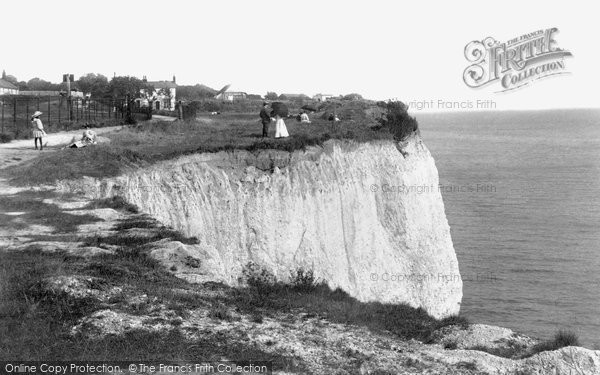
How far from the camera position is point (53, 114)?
1895 inches

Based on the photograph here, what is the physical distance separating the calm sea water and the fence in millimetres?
23381

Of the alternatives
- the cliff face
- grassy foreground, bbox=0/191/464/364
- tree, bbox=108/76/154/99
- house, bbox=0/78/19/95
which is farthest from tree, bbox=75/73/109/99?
grassy foreground, bbox=0/191/464/364

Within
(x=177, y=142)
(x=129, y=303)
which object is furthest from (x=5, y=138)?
(x=129, y=303)

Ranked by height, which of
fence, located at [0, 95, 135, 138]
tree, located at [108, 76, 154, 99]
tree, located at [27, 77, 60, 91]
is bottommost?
fence, located at [0, 95, 135, 138]

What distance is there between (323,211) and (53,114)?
94.3 feet

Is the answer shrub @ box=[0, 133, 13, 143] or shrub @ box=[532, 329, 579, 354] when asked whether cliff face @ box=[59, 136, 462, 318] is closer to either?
shrub @ box=[532, 329, 579, 354]

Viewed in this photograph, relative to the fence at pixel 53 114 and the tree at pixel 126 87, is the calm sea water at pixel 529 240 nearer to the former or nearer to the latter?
the fence at pixel 53 114

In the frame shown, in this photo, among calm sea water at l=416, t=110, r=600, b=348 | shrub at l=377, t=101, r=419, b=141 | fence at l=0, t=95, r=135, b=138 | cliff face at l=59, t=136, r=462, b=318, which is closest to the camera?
cliff face at l=59, t=136, r=462, b=318

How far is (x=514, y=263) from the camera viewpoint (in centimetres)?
4078

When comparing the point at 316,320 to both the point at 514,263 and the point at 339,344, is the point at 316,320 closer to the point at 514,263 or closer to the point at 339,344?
the point at 339,344

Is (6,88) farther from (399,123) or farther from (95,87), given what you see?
(399,123)

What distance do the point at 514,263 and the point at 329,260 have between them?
18.8 m

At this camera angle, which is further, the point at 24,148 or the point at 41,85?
the point at 41,85

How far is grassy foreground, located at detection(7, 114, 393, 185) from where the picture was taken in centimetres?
2039
